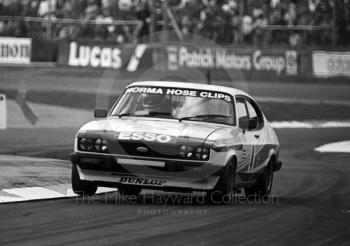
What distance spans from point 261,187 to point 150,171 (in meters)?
2.27

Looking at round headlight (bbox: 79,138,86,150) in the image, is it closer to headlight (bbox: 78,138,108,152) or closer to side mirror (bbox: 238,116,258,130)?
headlight (bbox: 78,138,108,152)

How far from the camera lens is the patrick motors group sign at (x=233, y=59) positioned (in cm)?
3697

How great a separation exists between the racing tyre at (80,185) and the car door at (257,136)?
78.8 inches

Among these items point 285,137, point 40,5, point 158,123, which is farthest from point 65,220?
point 40,5

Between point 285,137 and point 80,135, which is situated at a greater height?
point 80,135

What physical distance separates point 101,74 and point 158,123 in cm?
2603

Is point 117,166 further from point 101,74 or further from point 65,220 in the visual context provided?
point 101,74

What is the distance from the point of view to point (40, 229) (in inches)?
311

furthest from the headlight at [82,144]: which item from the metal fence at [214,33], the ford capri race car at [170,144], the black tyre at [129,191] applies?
the metal fence at [214,33]

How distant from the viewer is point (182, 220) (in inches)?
348

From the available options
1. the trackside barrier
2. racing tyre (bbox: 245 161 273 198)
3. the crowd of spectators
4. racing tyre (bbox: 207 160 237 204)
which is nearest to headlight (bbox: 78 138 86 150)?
racing tyre (bbox: 207 160 237 204)

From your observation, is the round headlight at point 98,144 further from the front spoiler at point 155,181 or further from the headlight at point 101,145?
the front spoiler at point 155,181

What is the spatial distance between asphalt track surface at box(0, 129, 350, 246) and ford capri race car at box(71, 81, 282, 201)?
10.3 inches

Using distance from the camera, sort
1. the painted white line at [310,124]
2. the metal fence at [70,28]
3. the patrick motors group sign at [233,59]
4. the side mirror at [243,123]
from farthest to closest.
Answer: the patrick motors group sign at [233,59] < the metal fence at [70,28] < the painted white line at [310,124] < the side mirror at [243,123]
